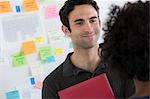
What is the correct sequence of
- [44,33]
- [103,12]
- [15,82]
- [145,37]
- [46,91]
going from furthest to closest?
[103,12] < [44,33] < [15,82] < [46,91] < [145,37]

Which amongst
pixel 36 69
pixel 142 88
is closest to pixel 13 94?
pixel 36 69

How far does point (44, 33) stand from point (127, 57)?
126 cm

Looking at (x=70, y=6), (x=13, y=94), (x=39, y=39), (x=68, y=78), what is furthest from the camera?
(x=39, y=39)

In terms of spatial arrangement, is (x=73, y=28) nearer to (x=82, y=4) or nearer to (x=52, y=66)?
(x=82, y=4)

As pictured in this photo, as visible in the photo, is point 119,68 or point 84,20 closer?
point 119,68

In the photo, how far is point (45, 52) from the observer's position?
6.55 feet

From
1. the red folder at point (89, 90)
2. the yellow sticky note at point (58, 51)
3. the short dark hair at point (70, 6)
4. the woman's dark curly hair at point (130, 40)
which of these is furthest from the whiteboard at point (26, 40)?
the woman's dark curly hair at point (130, 40)

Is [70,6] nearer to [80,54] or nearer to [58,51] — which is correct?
[80,54]

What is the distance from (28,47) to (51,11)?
0.32 meters

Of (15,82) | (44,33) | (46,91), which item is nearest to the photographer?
(46,91)

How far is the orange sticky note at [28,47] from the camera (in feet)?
6.29

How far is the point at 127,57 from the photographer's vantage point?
0.79 meters

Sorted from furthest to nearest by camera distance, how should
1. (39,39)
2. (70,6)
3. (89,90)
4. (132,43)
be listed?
(39,39)
(70,6)
(89,90)
(132,43)

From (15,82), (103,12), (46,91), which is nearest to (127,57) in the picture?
(46,91)
